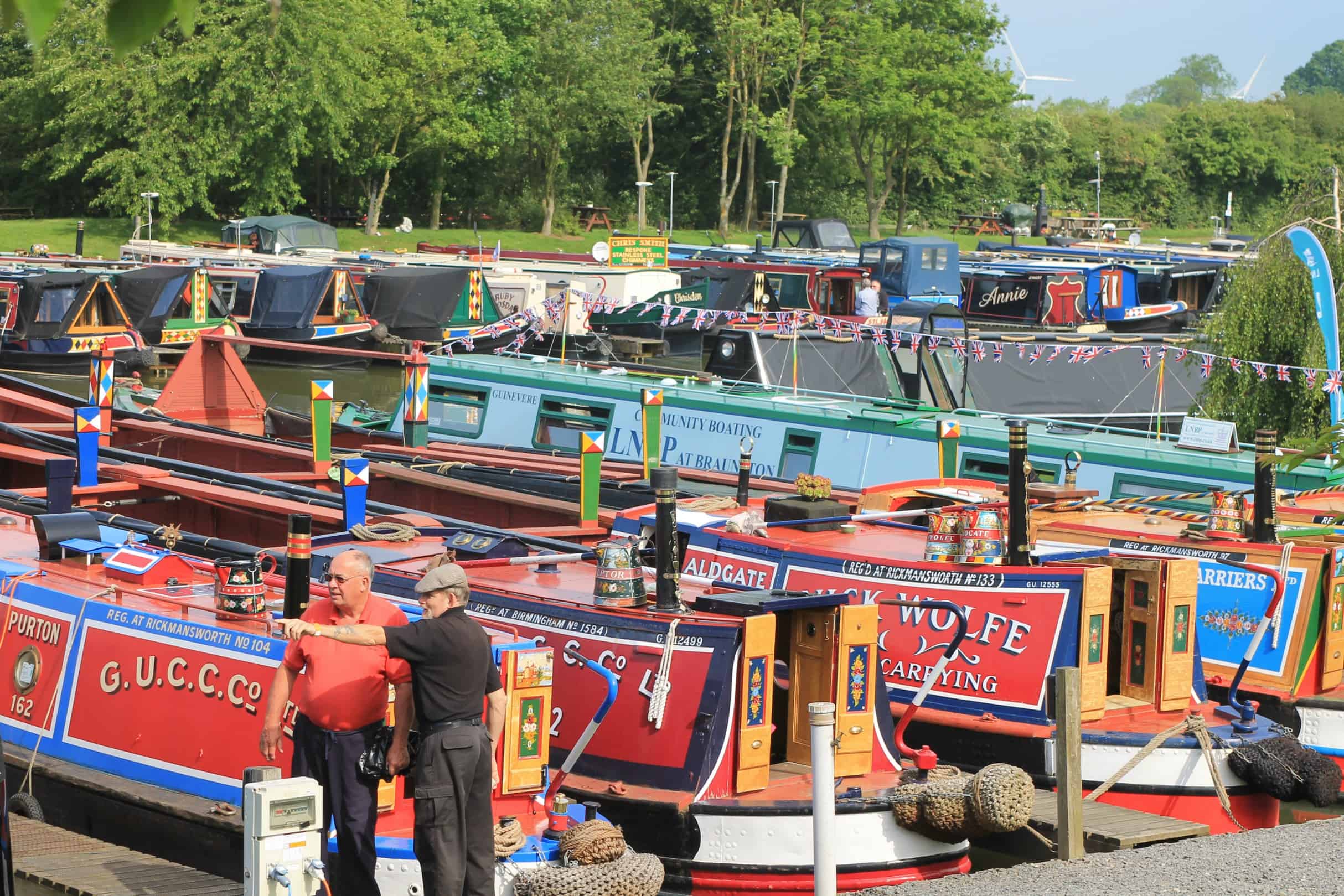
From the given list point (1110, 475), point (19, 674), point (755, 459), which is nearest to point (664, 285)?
point (755, 459)

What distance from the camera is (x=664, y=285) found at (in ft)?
138

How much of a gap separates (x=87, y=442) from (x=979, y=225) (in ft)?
202

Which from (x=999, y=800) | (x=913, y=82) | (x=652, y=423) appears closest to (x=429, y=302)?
(x=652, y=423)

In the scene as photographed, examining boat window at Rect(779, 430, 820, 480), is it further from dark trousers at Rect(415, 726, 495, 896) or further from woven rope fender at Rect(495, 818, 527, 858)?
dark trousers at Rect(415, 726, 495, 896)

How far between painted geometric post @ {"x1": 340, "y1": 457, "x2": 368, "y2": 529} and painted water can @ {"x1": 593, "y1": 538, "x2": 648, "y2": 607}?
11.2ft

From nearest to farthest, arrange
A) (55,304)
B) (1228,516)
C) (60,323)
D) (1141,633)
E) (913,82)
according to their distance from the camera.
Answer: (1141,633) < (1228,516) < (60,323) < (55,304) < (913,82)

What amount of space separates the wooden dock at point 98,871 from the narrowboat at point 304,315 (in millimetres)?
30270

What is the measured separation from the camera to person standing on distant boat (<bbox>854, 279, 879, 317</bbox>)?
33.2 metres

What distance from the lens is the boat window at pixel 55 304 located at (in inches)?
1451

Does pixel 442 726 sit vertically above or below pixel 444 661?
below

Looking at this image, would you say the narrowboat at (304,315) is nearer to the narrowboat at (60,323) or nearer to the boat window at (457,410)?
the narrowboat at (60,323)

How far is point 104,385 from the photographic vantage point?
18875mm

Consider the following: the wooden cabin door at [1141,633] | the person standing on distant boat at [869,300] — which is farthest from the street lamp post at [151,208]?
the wooden cabin door at [1141,633]

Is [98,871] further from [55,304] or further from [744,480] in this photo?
[55,304]
